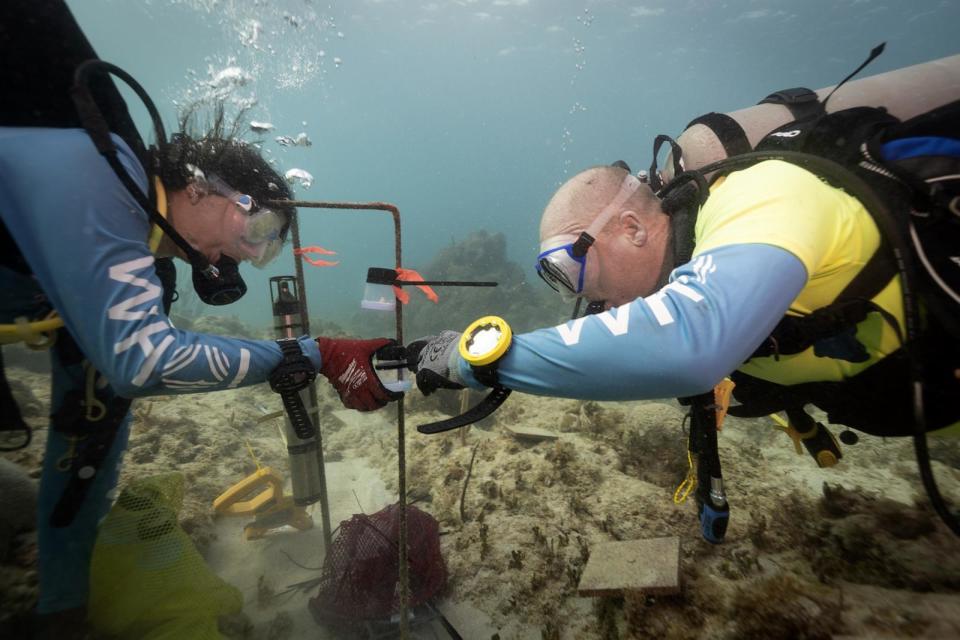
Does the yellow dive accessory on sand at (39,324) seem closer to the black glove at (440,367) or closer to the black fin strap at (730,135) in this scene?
the black glove at (440,367)

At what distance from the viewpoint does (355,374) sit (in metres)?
2.50

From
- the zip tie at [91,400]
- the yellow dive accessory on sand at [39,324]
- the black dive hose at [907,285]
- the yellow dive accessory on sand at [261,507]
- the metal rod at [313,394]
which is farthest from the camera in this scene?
the yellow dive accessory on sand at [261,507]

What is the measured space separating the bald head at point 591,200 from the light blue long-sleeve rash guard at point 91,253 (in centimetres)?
209

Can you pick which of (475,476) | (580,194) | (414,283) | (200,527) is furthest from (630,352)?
(200,527)

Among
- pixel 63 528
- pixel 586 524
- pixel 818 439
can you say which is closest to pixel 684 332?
pixel 818 439

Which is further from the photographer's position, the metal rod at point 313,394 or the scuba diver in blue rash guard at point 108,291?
the metal rod at point 313,394

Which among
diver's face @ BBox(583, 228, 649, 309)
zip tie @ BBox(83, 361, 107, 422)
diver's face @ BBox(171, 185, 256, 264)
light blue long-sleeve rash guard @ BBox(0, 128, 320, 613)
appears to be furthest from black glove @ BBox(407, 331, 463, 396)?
zip tie @ BBox(83, 361, 107, 422)

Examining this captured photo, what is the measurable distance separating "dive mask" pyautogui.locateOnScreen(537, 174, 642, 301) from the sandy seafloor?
5.99 feet

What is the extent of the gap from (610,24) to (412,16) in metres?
20.1

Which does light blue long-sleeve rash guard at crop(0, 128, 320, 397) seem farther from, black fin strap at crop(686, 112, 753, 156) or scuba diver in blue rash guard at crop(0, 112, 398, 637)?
black fin strap at crop(686, 112, 753, 156)

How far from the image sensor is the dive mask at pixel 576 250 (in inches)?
81.7

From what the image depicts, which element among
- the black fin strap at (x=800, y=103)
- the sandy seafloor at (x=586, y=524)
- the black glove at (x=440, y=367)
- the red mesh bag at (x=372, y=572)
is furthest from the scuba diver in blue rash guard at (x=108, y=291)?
the black fin strap at (x=800, y=103)

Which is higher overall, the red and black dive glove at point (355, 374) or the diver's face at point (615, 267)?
the diver's face at point (615, 267)

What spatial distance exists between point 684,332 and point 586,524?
10.3ft
